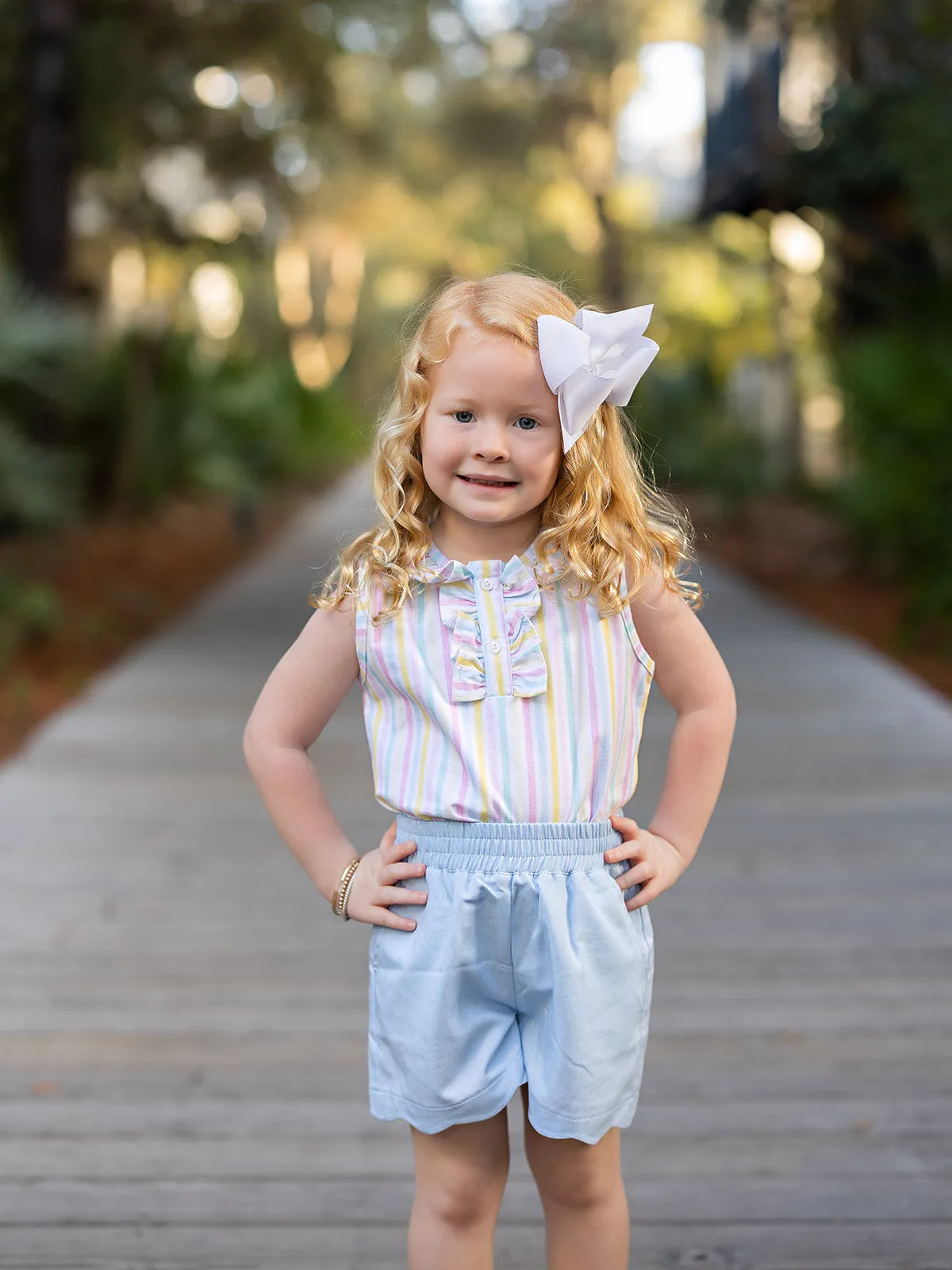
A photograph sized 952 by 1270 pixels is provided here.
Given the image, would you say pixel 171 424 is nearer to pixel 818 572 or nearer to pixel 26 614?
pixel 818 572

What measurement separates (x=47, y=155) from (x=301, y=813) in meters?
9.80

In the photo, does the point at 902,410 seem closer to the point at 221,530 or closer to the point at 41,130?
the point at 41,130

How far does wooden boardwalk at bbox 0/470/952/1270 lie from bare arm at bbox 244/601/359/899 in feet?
0.53

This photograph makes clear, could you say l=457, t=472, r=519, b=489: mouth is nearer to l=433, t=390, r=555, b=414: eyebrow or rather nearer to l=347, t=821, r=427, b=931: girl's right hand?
l=433, t=390, r=555, b=414: eyebrow

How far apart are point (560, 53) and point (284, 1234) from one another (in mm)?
23925

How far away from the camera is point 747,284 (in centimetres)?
3045

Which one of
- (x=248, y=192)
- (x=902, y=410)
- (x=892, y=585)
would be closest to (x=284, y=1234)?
(x=902, y=410)

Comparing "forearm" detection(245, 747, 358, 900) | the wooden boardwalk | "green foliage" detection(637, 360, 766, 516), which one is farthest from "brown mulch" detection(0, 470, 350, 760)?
"forearm" detection(245, 747, 358, 900)

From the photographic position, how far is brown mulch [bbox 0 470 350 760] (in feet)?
24.9

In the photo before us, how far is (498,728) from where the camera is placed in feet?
5.98

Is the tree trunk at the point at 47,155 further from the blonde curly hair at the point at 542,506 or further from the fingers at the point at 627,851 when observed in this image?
the fingers at the point at 627,851

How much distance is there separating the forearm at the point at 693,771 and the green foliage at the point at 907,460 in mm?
6706

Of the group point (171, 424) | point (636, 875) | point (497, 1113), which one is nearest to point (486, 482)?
point (636, 875)

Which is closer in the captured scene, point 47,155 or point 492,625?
point 492,625
